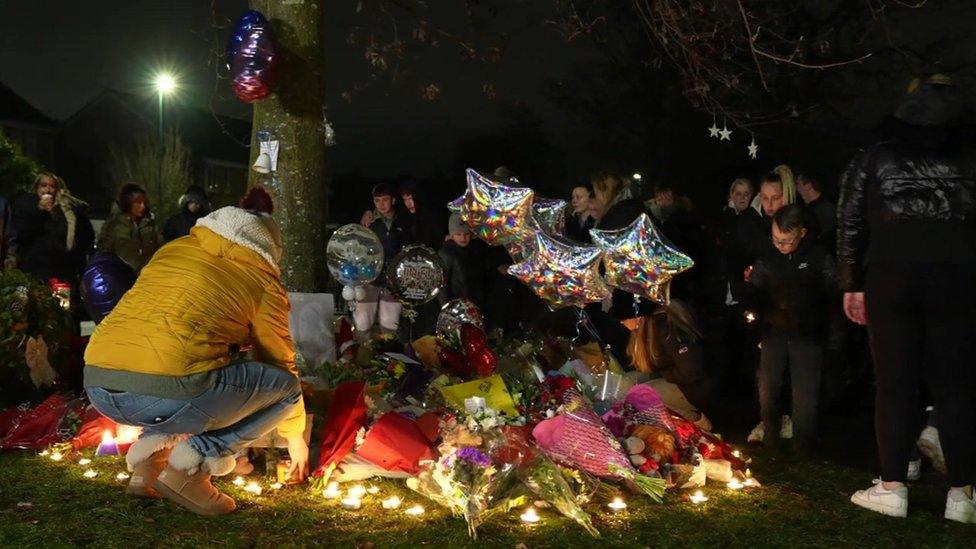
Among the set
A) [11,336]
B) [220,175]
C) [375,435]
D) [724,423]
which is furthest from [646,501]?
[220,175]

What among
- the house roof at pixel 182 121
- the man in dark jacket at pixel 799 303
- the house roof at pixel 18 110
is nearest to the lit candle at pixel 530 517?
the man in dark jacket at pixel 799 303

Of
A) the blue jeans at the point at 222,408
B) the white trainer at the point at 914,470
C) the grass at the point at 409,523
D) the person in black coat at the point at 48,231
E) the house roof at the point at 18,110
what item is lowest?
the grass at the point at 409,523

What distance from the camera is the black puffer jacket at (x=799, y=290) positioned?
5.82m

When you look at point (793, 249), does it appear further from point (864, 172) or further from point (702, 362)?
point (864, 172)

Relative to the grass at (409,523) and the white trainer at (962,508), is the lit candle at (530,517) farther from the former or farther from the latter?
the white trainer at (962,508)

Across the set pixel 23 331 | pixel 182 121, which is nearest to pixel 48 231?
pixel 23 331

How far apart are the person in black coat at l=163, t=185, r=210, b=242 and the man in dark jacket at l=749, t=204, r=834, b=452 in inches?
221

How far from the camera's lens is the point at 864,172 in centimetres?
448

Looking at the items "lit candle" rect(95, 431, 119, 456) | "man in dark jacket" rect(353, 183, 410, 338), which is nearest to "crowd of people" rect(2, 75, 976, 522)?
"lit candle" rect(95, 431, 119, 456)

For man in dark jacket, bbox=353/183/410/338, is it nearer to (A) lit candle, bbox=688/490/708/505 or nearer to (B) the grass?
(B) the grass

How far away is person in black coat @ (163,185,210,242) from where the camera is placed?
9.11 metres

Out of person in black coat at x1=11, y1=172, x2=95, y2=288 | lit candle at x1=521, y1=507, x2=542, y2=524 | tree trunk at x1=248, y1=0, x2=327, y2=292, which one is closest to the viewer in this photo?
lit candle at x1=521, y1=507, x2=542, y2=524

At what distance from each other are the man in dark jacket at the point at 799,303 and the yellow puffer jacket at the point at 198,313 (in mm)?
3124

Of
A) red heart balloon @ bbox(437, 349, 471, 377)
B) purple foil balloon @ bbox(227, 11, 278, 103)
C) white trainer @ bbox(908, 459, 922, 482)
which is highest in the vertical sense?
purple foil balloon @ bbox(227, 11, 278, 103)
